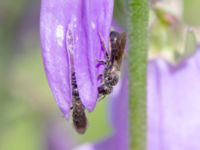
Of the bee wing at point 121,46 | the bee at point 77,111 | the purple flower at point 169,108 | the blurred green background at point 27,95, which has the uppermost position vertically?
the bee wing at point 121,46

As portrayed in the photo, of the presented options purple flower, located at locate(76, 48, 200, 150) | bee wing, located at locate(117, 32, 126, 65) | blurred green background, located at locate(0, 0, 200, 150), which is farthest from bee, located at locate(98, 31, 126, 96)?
blurred green background, located at locate(0, 0, 200, 150)

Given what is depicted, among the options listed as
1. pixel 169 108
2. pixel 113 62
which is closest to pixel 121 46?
pixel 113 62

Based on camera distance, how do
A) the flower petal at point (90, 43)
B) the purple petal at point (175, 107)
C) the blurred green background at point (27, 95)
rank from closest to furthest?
1. the flower petal at point (90, 43)
2. the purple petal at point (175, 107)
3. the blurred green background at point (27, 95)

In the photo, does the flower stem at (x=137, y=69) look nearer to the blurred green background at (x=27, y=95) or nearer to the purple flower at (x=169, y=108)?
the purple flower at (x=169, y=108)

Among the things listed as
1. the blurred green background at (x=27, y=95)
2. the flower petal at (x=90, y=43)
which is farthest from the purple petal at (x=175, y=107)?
the blurred green background at (x=27, y=95)

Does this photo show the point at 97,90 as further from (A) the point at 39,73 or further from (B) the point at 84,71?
(A) the point at 39,73

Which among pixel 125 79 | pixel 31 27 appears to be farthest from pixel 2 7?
pixel 125 79
